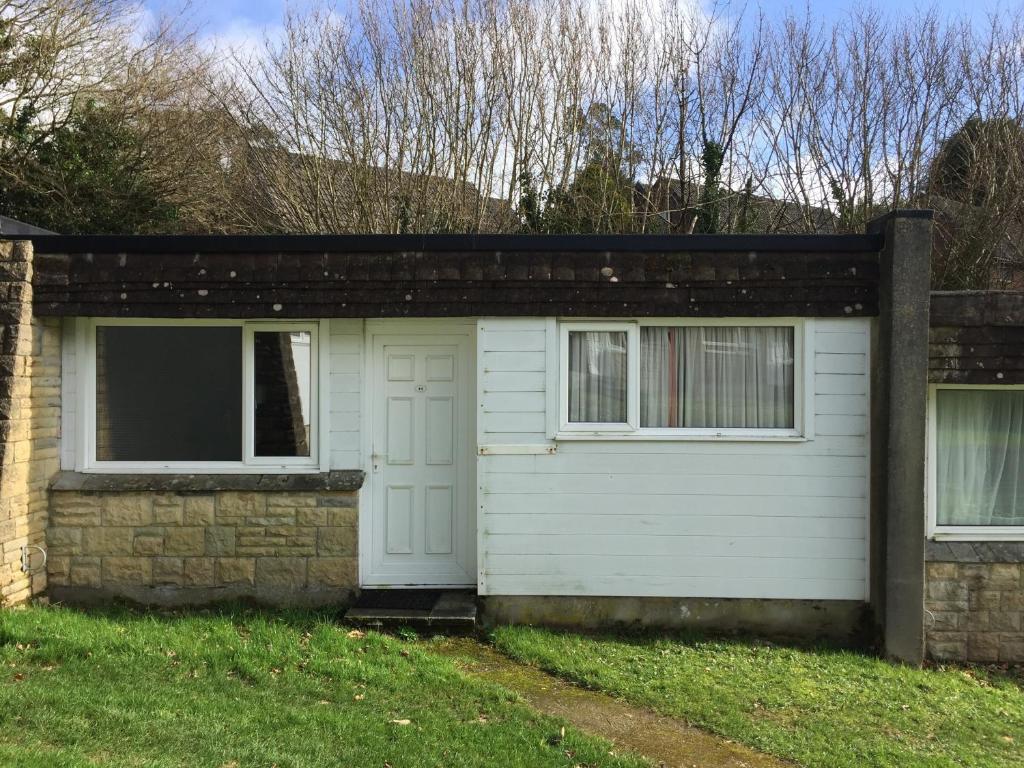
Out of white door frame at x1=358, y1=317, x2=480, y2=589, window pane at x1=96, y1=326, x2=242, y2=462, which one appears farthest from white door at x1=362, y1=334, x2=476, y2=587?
window pane at x1=96, y1=326, x2=242, y2=462

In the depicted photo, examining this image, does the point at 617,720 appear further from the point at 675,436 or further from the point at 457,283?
the point at 457,283

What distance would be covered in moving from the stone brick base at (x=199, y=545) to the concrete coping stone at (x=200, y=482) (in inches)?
2.3

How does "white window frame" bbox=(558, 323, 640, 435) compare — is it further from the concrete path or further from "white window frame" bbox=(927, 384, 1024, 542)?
"white window frame" bbox=(927, 384, 1024, 542)

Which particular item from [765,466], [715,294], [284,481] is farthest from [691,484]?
[284,481]

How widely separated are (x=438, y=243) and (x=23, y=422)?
11.4 feet

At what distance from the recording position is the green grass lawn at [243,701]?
4.14 m

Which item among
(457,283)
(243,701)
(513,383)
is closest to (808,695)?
(513,383)

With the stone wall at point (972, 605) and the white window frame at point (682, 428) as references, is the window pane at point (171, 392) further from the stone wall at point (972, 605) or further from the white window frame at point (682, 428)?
the stone wall at point (972, 605)

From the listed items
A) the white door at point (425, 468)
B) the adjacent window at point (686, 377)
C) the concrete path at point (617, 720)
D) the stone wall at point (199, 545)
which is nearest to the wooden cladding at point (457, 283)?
the adjacent window at point (686, 377)

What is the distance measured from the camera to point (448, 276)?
21.1 feet

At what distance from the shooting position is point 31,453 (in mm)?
6344

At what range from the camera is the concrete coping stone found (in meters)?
6.53

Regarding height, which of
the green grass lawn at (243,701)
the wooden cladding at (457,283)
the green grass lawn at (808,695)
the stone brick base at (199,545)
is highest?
the wooden cladding at (457,283)

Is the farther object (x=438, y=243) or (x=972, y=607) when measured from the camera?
(x=438, y=243)
